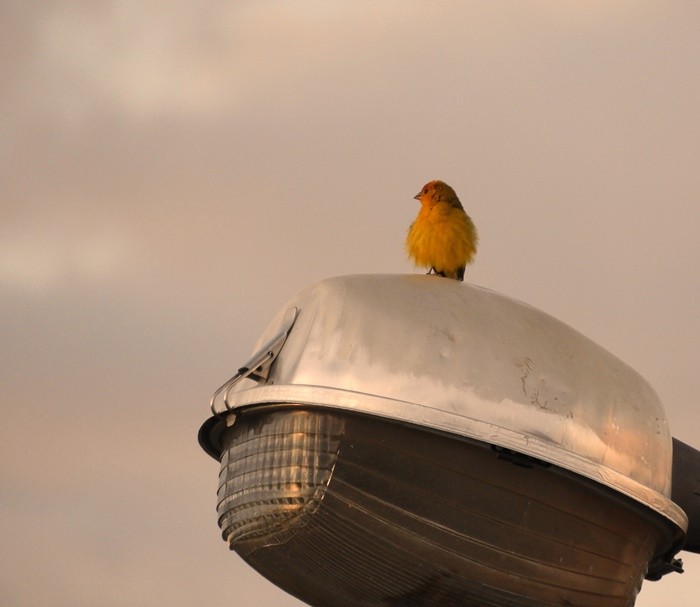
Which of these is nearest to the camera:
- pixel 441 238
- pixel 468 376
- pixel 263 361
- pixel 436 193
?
pixel 468 376

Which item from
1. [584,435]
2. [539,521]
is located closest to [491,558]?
[539,521]

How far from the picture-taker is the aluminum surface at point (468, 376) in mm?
3000

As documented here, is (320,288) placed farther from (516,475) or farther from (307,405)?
(516,475)

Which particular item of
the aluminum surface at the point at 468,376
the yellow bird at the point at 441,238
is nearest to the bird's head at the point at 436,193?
the yellow bird at the point at 441,238

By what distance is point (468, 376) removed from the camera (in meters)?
3.02

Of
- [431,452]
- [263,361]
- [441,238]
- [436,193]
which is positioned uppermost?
[436,193]

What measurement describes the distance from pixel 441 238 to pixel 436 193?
0.45 metres

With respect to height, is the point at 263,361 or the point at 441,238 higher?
the point at 441,238

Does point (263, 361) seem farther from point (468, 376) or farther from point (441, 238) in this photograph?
point (441, 238)

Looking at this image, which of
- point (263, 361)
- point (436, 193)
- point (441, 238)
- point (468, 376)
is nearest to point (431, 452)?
point (468, 376)

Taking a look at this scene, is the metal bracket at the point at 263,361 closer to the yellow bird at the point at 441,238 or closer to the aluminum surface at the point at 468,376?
the aluminum surface at the point at 468,376

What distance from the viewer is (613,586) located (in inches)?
133

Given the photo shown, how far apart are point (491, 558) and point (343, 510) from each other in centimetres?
37

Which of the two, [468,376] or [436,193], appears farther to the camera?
[436,193]
